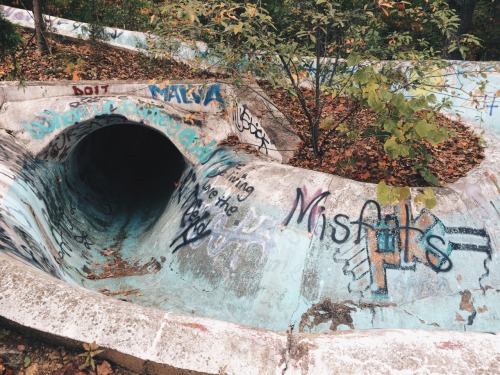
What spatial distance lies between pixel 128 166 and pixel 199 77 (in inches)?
261

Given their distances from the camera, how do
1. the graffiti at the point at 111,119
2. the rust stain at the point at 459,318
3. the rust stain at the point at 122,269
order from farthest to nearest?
1. the graffiti at the point at 111,119
2. the rust stain at the point at 122,269
3. the rust stain at the point at 459,318

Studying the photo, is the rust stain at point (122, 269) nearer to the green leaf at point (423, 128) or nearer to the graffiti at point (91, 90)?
the graffiti at point (91, 90)

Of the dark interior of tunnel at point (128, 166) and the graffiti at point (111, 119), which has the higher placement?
the graffiti at point (111, 119)

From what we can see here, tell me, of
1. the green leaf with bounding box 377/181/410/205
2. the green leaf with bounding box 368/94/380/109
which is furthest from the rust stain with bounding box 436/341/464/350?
the green leaf with bounding box 368/94/380/109

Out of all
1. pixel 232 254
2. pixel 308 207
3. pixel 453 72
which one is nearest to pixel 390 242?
pixel 308 207

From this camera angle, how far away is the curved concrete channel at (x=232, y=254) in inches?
131

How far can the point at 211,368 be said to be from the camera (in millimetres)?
3217

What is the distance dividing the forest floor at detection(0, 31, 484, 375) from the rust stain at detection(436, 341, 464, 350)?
2.32 meters

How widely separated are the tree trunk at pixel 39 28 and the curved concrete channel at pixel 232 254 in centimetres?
293

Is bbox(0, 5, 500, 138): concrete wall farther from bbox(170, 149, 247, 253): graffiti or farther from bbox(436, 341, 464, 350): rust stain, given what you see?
bbox(436, 341, 464, 350): rust stain

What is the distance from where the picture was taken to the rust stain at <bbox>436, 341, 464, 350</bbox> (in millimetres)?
3273

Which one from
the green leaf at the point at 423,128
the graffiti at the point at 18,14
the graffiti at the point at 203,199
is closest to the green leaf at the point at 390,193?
the green leaf at the point at 423,128

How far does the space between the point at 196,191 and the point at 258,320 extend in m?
3.42

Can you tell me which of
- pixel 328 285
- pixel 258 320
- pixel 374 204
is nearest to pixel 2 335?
pixel 258 320
